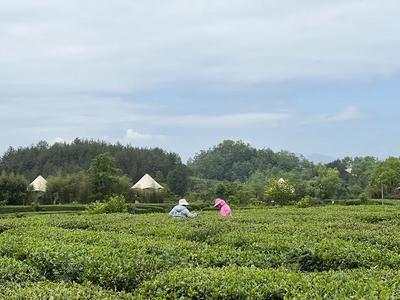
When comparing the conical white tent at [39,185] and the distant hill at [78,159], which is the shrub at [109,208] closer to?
the conical white tent at [39,185]

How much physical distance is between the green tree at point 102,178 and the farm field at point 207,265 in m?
33.1

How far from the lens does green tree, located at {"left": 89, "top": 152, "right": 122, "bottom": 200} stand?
45.8 metres

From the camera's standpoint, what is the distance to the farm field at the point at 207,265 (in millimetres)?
5590

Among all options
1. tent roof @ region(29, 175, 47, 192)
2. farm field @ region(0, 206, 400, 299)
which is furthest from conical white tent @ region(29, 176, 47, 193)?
farm field @ region(0, 206, 400, 299)

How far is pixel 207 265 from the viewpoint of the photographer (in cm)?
758

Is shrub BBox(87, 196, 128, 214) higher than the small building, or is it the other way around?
the small building

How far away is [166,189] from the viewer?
52.8 meters

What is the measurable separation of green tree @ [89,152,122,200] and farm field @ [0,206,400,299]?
109ft

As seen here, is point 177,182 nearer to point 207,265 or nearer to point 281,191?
point 281,191

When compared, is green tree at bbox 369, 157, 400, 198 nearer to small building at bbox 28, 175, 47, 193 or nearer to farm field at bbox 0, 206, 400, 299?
small building at bbox 28, 175, 47, 193

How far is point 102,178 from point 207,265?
3903 centimetres

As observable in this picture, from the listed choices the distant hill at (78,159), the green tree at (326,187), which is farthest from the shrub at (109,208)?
the distant hill at (78,159)

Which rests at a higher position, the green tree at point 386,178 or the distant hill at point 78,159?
the distant hill at point 78,159

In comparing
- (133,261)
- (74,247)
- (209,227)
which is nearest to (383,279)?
(133,261)
